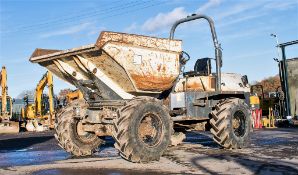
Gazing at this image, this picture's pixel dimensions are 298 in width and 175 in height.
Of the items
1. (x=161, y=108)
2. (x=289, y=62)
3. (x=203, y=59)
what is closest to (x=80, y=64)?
(x=161, y=108)

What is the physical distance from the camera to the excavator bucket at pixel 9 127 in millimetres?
23922

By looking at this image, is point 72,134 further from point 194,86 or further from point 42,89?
point 42,89

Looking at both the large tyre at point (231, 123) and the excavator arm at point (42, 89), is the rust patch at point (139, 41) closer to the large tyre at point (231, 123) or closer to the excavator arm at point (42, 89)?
the large tyre at point (231, 123)

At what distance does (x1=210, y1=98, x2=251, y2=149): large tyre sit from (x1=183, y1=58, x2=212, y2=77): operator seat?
0.92 metres

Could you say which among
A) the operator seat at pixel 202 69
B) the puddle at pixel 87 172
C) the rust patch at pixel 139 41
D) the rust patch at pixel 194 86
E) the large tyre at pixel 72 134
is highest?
the rust patch at pixel 139 41

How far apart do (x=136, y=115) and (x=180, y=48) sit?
2.23m

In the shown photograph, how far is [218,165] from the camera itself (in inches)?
303

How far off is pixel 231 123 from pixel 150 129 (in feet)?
8.13

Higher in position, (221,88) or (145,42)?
(145,42)

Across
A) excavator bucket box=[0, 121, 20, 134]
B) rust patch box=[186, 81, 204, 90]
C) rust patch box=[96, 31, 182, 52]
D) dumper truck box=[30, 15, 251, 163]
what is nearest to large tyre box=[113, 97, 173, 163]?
dumper truck box=[30, 15, 251, 163]

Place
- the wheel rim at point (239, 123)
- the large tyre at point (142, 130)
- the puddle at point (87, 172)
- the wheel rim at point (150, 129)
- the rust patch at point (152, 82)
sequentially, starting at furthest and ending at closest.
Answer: the wheel rim at point (239, 123)
the rust patch at point (152, 82)
the wheel rim at point (150, 129)
the large tyre at point (142, 130)
the puddle at point (87, 172)

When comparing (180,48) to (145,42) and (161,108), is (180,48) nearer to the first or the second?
(145,42)

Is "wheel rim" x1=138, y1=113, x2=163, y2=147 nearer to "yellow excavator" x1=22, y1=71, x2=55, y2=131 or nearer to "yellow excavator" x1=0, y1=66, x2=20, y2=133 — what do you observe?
"yellow excavator" x1=0, y1=66, x2=20, y2=133

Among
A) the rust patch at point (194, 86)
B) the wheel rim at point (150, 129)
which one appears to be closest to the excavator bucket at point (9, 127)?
the rust patch at point (194, 86)
